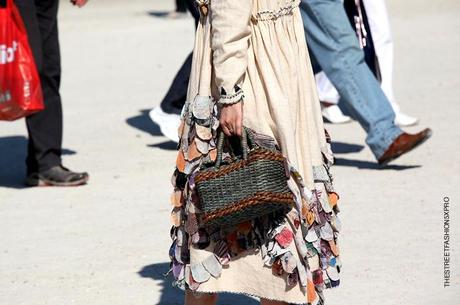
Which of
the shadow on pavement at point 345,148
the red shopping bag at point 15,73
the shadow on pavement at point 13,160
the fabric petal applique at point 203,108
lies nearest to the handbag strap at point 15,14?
the red shopping bag at point 15,73

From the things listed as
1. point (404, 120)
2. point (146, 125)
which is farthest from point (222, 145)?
point (146, 125)

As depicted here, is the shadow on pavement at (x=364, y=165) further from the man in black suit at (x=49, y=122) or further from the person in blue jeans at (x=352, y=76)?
the man in black suit at (x=49, y=122)

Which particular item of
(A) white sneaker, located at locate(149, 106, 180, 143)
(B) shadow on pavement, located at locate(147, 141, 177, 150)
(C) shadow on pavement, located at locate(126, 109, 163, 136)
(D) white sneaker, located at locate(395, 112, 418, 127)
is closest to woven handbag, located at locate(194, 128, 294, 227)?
(A) white sneaker, located at locate(149, 106, 180, 143)

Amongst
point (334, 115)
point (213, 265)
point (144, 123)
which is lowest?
point (144, 123)

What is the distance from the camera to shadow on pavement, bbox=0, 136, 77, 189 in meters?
7.46

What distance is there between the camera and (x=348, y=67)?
Result: 7074 millimetres

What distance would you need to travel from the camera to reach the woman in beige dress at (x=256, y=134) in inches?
157

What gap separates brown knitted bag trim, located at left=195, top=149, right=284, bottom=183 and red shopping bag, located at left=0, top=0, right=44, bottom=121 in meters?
2.86

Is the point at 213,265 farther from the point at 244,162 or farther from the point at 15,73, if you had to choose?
the point at 15,73

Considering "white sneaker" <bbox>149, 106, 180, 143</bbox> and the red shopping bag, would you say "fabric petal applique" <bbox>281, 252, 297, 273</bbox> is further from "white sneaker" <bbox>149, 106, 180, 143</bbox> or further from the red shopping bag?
"white sneaker" <bbox>149, 106, 180, 143</bbox>

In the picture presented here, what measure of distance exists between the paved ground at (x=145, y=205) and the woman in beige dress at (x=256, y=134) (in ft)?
3.13

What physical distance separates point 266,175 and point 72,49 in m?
9.32

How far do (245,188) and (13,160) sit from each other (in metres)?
4.35

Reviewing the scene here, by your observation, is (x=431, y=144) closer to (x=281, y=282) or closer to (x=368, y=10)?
(x=368, y=10)
